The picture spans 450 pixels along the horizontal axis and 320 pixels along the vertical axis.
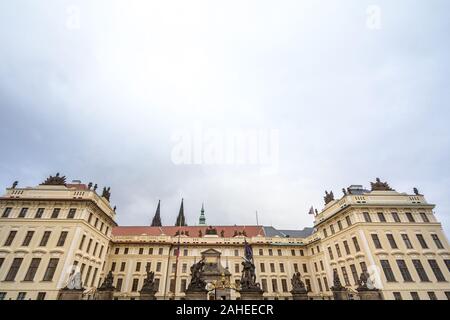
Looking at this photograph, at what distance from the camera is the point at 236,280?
4384 centimetres

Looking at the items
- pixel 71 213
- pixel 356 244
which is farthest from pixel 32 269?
pixel 356 244

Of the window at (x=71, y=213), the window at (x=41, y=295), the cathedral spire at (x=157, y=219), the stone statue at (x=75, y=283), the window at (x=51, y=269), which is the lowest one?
the window at (x=41, y=295)

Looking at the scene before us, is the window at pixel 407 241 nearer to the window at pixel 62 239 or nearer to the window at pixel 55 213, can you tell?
the window at pixel 62 239

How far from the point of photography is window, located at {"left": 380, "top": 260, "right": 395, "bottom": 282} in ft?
95.5

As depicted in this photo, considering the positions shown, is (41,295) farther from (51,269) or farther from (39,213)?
(39,213)

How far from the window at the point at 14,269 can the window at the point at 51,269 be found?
143 inches

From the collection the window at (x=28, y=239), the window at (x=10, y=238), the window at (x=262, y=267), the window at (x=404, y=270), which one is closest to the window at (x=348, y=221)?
the window at (x=404, y=270)

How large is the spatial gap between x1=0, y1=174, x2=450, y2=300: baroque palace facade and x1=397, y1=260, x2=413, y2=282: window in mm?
119

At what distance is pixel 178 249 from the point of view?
109 feet

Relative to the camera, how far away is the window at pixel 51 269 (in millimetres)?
28481

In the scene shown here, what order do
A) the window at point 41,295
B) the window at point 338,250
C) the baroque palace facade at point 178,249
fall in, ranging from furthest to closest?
the window at point 338,250, the baroque palace facade at point 178,249, the window at point 41,295

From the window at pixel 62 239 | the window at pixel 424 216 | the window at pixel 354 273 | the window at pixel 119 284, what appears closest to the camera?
the window at pixel 62 239

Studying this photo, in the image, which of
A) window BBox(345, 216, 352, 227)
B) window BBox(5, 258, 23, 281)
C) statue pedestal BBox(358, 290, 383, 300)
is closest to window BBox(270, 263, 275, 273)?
window BBox(345, 216, 352, 227)

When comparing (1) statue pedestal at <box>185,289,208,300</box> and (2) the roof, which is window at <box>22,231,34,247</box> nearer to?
(1) statue pedestal at <box>185,289,208,300</box>
